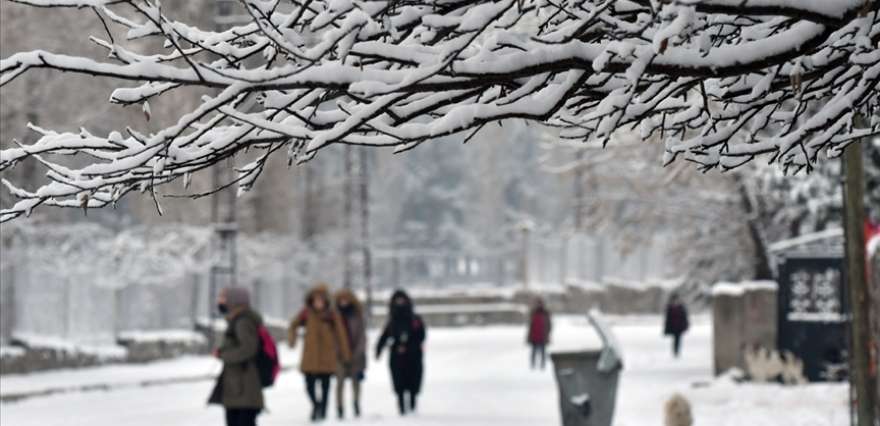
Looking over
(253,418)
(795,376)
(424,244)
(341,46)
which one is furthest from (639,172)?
(424,244)

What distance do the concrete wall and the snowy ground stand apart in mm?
612

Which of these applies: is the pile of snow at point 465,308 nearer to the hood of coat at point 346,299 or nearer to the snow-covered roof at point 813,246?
the snow-covered roof at point 813,246

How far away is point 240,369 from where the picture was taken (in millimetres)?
12602

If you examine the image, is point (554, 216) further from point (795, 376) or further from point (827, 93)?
point (827, 93)

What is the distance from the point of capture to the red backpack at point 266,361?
1273 centimetres

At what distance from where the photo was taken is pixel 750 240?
3038 centimetres

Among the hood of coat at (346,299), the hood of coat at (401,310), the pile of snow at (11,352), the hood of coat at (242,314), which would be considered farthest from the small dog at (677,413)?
the pile of snow at (11,352)

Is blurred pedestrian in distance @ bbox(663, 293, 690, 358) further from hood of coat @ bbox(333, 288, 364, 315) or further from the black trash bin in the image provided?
the black trash bin

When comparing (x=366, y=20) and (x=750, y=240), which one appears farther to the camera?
(x=750, y=240)

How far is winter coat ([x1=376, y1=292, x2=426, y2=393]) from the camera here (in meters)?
17.7

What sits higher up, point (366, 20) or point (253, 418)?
point (366, 20)

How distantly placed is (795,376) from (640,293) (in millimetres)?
40954

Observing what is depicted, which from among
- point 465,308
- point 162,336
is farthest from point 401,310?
point 465,308

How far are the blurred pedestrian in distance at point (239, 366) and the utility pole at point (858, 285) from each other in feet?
15.1
